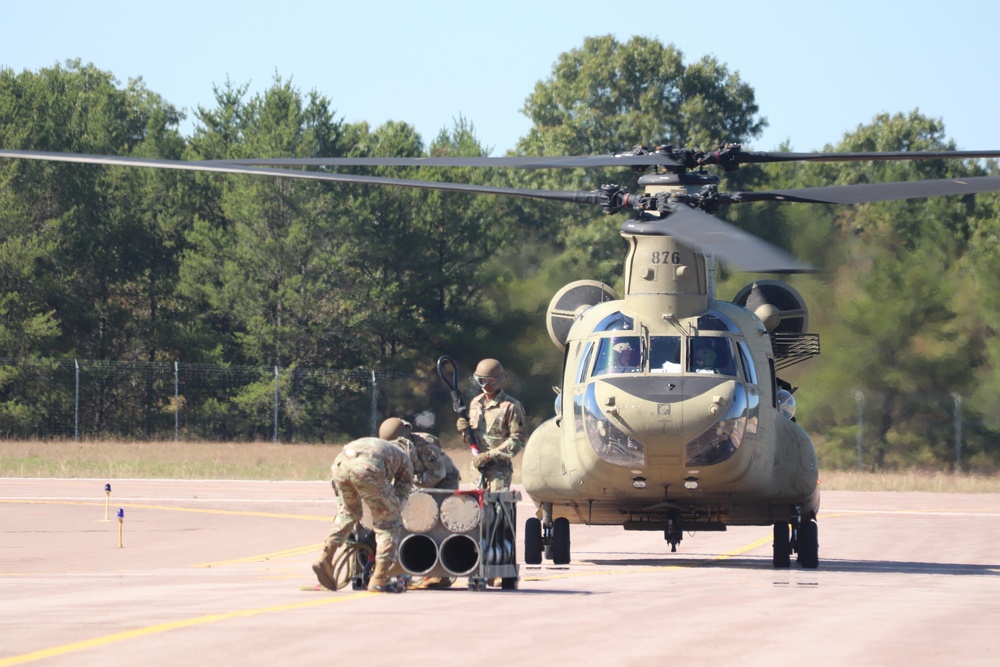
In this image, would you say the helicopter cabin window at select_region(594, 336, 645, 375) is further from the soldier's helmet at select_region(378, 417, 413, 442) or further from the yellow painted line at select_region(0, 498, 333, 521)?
the yellow painted line at select_region(0, 498, 333, 521)

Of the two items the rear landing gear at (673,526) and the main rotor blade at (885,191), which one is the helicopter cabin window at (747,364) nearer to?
the rear landing gear at (673,526)

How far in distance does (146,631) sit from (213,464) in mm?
36427

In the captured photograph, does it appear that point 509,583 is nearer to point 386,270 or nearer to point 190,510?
point 190,510

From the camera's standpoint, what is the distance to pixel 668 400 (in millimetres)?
17016

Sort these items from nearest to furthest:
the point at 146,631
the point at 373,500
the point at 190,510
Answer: the point at 146,631 → the point at 373,500 → the point at 190,510

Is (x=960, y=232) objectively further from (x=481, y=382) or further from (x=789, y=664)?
(x=789, y=664)

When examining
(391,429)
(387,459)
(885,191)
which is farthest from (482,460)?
(885,191)

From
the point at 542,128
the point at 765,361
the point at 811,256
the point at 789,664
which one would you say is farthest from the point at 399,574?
the point at 542,128

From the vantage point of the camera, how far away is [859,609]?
40.2 feet

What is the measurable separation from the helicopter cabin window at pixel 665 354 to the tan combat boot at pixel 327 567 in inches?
212

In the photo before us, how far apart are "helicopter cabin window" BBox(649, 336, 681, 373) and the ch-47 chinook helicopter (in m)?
0.01

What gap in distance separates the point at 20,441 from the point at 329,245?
13.4m

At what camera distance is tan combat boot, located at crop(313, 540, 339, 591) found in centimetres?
1316

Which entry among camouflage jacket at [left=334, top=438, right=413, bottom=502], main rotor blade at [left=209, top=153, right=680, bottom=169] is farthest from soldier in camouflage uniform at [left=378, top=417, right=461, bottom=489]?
main rotor blade at [left=209, top=153, right=680, bottom=169]
